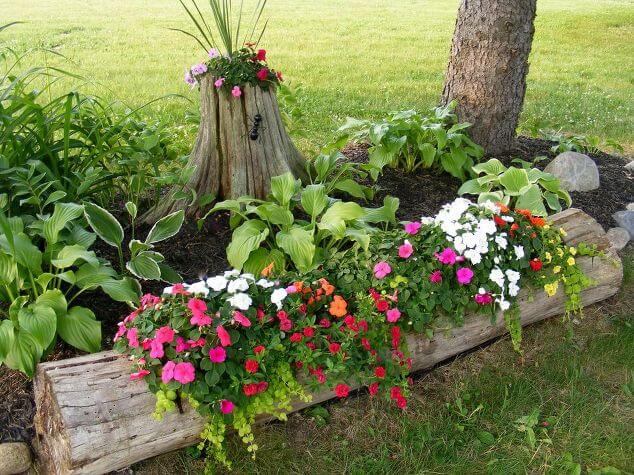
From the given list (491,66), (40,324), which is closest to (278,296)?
(40,324)

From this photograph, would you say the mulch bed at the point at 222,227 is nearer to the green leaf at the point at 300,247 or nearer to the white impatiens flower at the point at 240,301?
the green leaf at the point at 300,247

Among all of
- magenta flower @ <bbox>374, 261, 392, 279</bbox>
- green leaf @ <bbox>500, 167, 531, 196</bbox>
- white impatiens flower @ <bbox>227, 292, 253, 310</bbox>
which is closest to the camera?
white impatiens flower @ <bbox>227, 292, 253, 310</bbox>

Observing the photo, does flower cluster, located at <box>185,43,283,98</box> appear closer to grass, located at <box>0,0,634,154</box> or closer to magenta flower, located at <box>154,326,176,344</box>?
magenta flower, located at <box>154,326,176,344</box>

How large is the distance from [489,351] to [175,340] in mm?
1605

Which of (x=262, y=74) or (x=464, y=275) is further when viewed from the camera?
(x=262, y=74)

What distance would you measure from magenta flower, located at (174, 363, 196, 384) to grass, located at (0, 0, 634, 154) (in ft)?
11.1

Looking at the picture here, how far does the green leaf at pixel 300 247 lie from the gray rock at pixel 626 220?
242 cm

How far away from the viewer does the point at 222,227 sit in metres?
3.72

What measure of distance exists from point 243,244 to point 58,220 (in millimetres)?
827

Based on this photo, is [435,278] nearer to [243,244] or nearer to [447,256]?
[447,256]

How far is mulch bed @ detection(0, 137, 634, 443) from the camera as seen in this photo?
2641mm

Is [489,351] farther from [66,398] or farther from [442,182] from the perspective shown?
[66,398]

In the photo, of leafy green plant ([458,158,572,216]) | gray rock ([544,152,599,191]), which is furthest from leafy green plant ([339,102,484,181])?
gray rock ([544,152,599,191])

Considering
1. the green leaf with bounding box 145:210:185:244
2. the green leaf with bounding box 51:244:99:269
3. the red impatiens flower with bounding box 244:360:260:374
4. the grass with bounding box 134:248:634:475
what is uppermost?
the green leaf with bounding box 51:244:99:269
